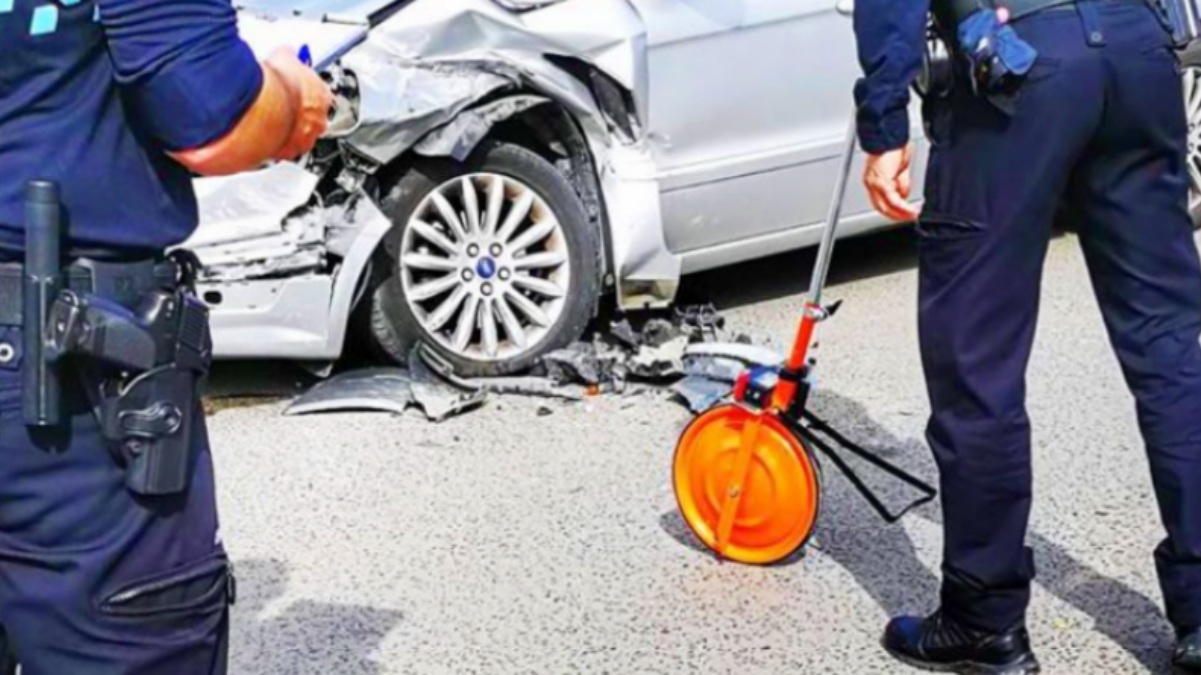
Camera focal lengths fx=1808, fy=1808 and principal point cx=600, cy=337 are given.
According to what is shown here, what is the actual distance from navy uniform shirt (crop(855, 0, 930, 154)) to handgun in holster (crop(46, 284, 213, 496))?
1463mm

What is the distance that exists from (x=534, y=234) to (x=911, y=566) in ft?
6.48

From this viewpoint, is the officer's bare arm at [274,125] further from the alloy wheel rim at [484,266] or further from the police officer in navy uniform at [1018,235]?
the alloy wheel rim at [484,266]

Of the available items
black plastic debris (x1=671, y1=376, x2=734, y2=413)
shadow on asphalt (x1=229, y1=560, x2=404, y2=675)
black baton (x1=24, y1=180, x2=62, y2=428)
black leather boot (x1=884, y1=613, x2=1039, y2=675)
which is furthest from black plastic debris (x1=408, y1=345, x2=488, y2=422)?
black baton (x1=24, y1=180, x2=62, y2=428)

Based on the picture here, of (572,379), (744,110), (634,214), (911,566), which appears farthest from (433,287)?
(911,566)

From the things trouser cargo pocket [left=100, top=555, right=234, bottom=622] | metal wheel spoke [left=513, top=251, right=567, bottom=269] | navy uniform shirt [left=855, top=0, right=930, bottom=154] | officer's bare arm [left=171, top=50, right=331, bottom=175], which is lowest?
metal wheel spoke [left=513, top=251, right=567, bottom=269]

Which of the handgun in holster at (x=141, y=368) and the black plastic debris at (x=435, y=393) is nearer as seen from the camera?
the handgun in holster at (x=141, y=368)

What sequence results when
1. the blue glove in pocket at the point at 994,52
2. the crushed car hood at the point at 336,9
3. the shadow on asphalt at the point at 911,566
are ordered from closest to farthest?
the blue glove in pocket at the point at 994,52, the shadow on asphalt at the point at 911,566, the crushed car hood at the point at 336,9

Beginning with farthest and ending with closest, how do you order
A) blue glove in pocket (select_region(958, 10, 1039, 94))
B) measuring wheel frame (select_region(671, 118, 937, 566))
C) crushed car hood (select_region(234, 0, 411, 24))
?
crushed car hood (select_region(234, 0, 411, 24)) < measuring wheel frame (select_region(671, 118, 937, 566)) < blue glove in pocket (select_region(958, 10, 1039, 94))

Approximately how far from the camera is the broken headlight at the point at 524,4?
228 inches

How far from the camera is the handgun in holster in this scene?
2387mm

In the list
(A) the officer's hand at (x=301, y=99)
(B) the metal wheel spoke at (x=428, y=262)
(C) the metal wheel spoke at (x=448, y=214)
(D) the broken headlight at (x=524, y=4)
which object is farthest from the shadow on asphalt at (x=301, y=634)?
(D) the broken headlight at (x=524, y=4)

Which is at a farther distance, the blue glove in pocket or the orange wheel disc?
the orange wheel disc

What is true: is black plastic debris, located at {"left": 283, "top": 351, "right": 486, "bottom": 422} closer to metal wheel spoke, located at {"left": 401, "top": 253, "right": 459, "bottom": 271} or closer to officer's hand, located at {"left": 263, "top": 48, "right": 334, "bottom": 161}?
metal wheel spoke, located at {"left": 401, "top": 253, "right": 459, "bottom": 271}

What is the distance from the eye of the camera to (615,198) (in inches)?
235
